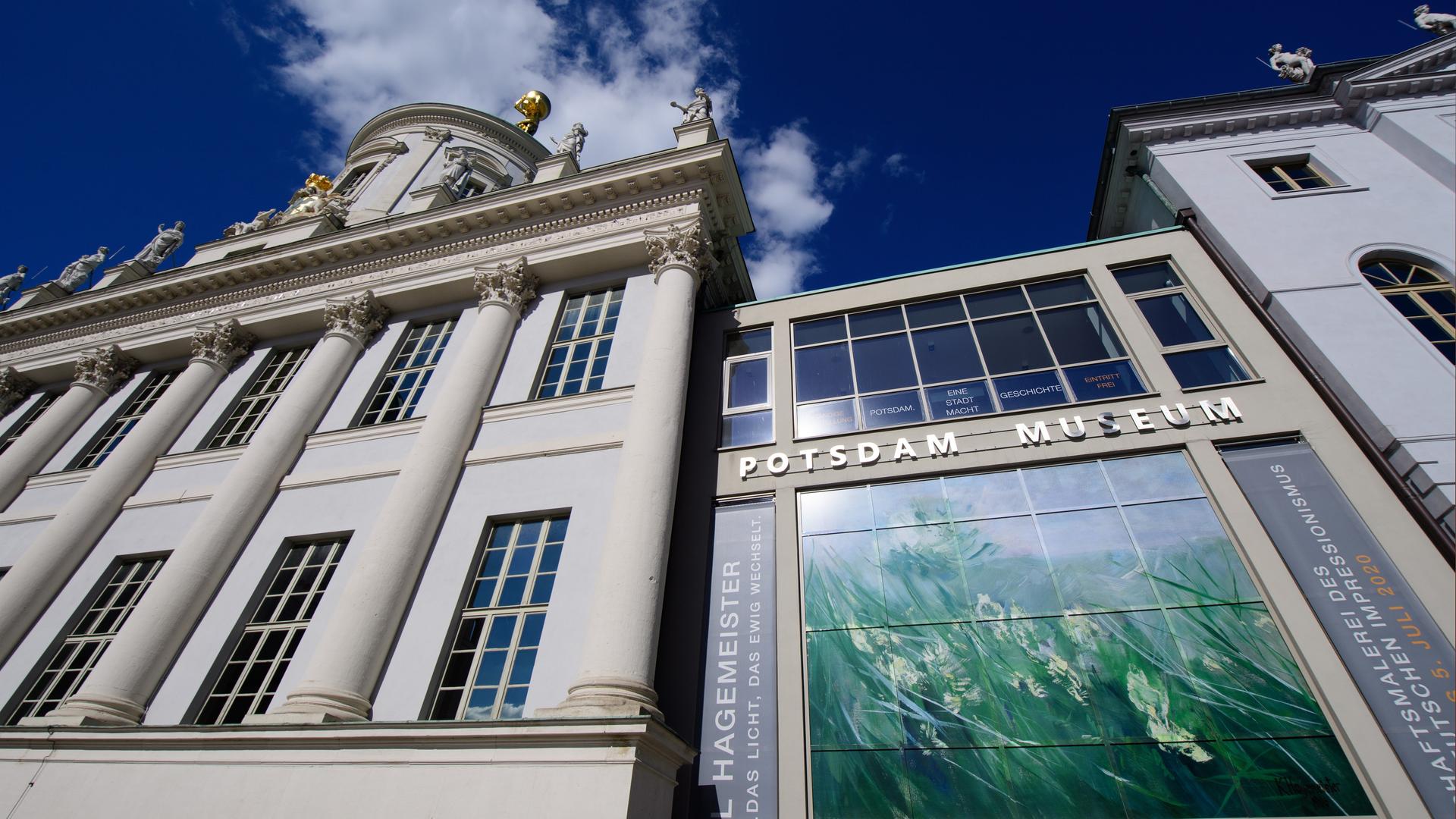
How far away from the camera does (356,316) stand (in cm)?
1600

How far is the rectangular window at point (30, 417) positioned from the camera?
18.4 meters

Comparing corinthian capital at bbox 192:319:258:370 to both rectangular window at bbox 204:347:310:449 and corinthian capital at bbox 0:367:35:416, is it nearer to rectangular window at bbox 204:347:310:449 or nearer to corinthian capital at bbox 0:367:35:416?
rectangular window at bbox 204:347:310:449

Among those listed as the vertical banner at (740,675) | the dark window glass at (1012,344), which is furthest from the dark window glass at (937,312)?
the vertical banner at (740,675)

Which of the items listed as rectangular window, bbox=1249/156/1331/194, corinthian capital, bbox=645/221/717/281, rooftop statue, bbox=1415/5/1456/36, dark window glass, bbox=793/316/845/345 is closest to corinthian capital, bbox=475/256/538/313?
corinthian capital, bbox=645/221/717/281

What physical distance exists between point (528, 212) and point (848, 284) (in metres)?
7.43

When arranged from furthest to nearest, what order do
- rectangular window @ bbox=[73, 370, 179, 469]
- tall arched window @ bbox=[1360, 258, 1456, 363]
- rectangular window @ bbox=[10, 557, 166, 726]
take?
rectangular window @ bbox=[73, 370, 179, 469], rectangular window @ bbox=[10, 557, 166, 726], tall arched window @ bbox=[1360, 258, 1456, 363]

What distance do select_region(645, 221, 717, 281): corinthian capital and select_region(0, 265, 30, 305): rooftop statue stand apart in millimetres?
24167

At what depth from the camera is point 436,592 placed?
1041cm

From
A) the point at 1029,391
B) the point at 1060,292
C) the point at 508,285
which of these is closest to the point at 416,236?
the point at 508,285

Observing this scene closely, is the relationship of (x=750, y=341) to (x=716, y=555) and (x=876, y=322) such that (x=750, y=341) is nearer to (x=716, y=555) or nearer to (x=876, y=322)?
(x=876, y=322)

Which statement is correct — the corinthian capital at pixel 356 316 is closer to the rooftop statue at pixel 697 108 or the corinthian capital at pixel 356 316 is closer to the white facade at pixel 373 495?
the white facade at pixel 373 495

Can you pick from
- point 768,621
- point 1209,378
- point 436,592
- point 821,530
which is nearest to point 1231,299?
point 1209,378

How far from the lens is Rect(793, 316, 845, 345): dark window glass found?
1360 cm

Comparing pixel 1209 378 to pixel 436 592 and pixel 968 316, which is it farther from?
pixel 436 592
